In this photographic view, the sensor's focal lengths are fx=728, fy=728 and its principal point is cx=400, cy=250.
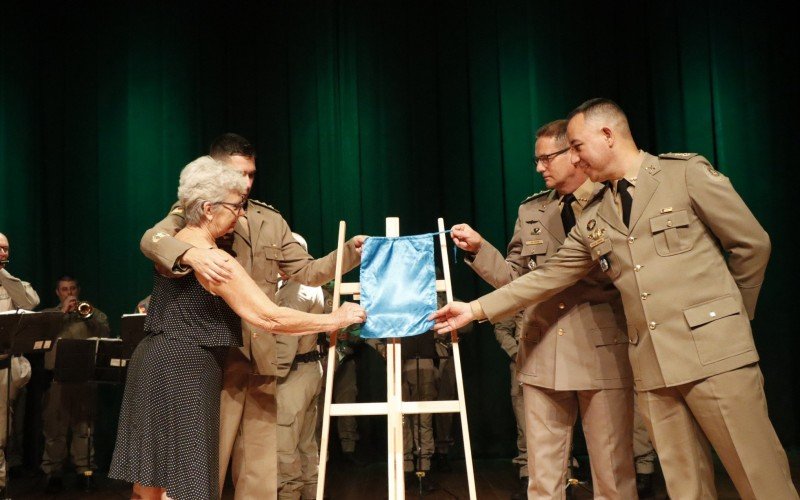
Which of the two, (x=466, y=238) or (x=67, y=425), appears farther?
(x=67, y=425)

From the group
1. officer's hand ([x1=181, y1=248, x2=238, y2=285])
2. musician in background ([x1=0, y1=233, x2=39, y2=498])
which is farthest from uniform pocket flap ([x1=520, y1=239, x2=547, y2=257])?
musician in background ([x1=0, y1=233, x2=39, y2=498])

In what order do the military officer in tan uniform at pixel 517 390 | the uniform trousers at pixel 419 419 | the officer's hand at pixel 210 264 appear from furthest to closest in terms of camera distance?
the uniform trousers at pixel 419 419 < the military officer in tan uniform at pixel 517 390 < the officer's hand at pixel 210 264

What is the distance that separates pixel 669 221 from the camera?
2629mm

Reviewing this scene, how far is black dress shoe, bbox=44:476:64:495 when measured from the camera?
582 cm

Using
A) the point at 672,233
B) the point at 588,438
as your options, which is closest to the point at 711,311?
the point at 672,233

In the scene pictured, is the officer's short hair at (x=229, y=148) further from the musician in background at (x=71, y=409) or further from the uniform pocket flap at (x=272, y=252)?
the musician in background at (x=71, y=409)

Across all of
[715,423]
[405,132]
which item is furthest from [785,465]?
[405,132]

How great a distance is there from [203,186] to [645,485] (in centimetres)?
388

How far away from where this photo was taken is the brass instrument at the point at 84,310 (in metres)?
6.28

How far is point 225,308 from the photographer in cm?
276

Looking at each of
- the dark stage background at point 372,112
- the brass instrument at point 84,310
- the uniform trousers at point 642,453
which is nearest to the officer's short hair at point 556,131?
the uniform trousers at point 642,453

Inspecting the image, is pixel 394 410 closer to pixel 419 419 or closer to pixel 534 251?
pixel 534 251

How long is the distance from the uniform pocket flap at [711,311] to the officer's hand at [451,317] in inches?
34.5

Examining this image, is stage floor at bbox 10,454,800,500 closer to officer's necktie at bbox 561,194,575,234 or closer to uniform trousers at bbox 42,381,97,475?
uniform trousers at bbox 42,381,97,475
